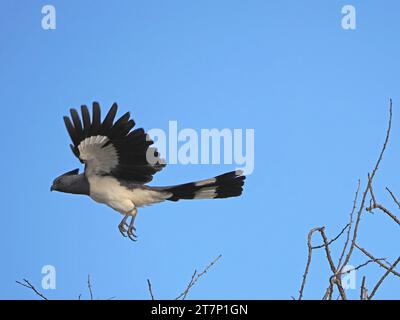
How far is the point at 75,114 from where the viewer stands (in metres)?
4.82

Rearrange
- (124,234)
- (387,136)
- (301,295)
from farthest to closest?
(124,234) < (387,136) < (301,295)

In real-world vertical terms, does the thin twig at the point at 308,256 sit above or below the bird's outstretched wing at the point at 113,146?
below

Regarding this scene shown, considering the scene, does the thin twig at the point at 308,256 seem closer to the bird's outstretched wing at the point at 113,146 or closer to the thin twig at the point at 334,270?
the thin twig at the point at 334,270

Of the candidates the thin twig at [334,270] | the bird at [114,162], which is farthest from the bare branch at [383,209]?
the bird at [114,162]

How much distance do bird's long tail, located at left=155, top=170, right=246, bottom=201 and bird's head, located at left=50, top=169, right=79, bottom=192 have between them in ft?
2.31

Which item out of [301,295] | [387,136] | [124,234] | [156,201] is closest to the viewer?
[301,295]

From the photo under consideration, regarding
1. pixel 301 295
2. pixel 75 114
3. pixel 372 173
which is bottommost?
pixel 301 295

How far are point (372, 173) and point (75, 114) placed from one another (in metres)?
2.65

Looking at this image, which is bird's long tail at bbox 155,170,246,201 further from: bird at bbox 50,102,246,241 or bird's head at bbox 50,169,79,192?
bird's head at bbox 50,169,79,192

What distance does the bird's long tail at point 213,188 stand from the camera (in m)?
5.12

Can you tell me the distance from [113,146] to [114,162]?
0.14 meters

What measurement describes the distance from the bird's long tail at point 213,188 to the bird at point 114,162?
174mm
